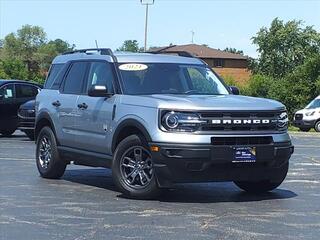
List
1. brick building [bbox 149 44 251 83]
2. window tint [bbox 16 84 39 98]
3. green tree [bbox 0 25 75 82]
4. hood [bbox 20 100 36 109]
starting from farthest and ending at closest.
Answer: green tree [bbox 0 25 75 82]
brick building [bbox 149 44 251 83]
window tint [bbox 16 84 39 98]
hood [bbox 20 100 36 109]

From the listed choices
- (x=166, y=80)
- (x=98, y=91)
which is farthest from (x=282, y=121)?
(x=98, y=91)

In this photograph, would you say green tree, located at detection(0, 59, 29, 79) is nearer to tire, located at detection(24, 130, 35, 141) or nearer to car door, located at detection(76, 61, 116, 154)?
tire, located at detection(24, 130, 35, 141)

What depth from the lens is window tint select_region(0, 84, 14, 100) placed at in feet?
64.5

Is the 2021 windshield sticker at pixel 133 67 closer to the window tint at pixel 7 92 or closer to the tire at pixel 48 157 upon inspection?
the tire at pixel 48 157

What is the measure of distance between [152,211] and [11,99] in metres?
13.1

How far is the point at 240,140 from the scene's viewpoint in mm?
8117

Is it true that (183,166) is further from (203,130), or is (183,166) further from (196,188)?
(196,188)

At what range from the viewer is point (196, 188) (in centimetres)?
961

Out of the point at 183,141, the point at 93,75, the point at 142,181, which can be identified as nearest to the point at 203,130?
the point at 183,141

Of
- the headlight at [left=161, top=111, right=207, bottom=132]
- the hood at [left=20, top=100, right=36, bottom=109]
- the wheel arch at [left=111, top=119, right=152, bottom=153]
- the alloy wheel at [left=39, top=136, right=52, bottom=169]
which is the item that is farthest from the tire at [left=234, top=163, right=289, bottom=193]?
the hood at [left=20, top=100, right=36, bottom=109]

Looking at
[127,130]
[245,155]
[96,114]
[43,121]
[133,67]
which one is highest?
[133,67]

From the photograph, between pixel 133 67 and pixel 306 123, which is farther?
pixel 306 123

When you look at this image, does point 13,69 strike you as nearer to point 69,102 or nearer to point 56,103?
point 56,103

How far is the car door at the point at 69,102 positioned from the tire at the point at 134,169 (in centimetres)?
144
